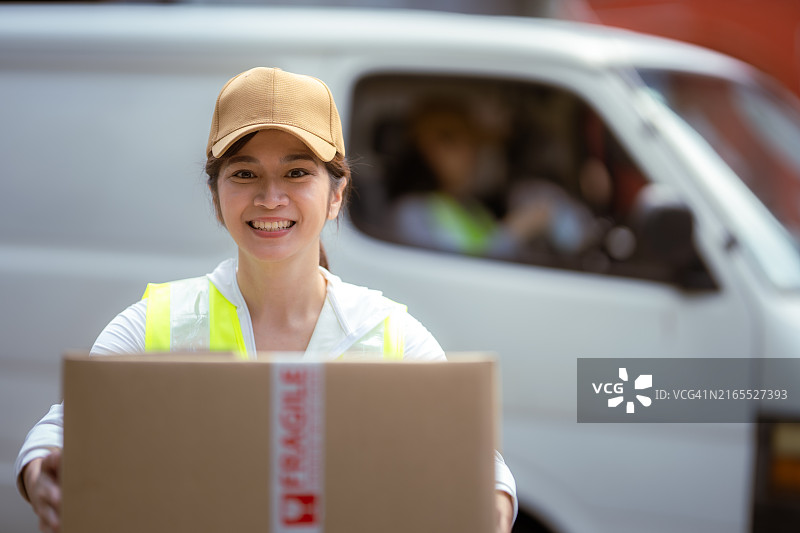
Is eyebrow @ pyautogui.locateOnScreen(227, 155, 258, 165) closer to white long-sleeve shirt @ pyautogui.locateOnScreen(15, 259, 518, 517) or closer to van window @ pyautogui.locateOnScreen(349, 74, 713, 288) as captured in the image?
white long-sleeve shirt @ pyautogui.locateOnScreen(15, 259, 518, 517)

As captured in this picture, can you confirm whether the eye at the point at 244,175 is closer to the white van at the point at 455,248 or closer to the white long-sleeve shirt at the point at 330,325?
the white long-sleeve shirt at the point at 330,325

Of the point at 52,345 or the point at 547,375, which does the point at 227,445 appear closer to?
the point at 547,375

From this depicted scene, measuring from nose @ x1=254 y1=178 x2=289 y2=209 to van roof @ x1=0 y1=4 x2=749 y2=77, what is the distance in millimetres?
1449

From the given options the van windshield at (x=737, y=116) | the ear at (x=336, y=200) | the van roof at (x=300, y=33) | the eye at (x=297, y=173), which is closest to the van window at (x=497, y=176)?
the van roof at (x=300, y=33)

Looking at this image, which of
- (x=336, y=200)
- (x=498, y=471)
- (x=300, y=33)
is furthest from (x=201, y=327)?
(x=300, y=33)

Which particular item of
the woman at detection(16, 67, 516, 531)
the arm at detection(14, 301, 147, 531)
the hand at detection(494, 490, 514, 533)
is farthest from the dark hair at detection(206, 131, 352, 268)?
the hand at detection(494, 490, 514, 533)

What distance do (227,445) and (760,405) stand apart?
1.95 m

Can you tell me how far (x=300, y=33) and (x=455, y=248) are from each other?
91cm

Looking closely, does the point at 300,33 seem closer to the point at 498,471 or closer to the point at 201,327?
the point at 201,327

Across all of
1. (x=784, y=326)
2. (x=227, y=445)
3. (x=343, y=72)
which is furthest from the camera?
(x=343, y=72)

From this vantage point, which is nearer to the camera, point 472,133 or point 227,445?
point 227,445

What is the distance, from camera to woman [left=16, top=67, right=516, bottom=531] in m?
1.57

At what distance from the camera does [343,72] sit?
2.97m

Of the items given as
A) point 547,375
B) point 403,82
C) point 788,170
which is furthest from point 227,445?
point 788,170
